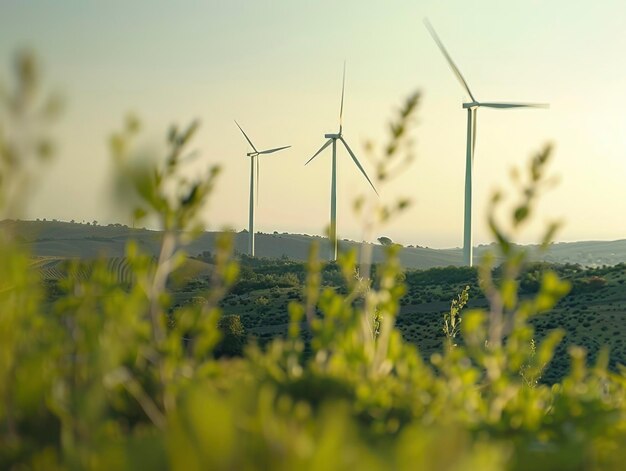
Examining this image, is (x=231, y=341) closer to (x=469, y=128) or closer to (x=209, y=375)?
(x=469, y=128)

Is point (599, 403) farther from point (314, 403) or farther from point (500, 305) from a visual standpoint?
point (314, 403)

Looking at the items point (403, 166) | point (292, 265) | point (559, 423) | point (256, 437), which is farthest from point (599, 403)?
point (292, 265)

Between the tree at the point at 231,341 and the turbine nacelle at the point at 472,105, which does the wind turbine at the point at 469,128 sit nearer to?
the turbine nacelle at the point at 472,105

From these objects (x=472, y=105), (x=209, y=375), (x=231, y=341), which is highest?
(x=472, y=105)

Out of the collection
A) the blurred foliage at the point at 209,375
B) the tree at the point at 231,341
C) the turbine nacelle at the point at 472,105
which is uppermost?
the turbine nacelle at the point at 472,105

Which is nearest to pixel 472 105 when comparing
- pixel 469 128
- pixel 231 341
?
pixel 469 128

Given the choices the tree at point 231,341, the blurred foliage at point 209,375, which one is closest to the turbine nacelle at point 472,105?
the tree at point 231,341

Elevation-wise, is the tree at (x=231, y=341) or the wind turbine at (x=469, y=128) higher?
the wind turbine at (x=469, y=128)

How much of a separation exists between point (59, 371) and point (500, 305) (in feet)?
7.42

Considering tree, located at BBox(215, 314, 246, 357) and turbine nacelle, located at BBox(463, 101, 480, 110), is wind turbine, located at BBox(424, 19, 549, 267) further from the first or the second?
tree, located at BBox(215, 314, 246, 357)

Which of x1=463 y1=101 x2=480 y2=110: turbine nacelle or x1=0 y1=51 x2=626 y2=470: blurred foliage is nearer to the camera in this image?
x1=0 y1=51 x2=626 y2=470: blurred foliage

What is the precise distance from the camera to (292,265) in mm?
130375

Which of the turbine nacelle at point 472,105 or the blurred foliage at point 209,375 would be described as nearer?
the blurred foliage at point 209,375

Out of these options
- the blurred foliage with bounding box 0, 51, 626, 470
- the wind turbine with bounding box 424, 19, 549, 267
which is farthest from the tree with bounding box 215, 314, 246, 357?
the blurred foliage with bounding box 0, 51, 626, 470
